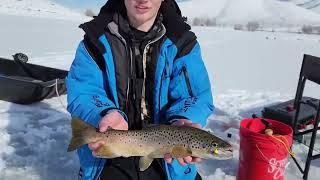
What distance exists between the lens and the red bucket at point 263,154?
328cm

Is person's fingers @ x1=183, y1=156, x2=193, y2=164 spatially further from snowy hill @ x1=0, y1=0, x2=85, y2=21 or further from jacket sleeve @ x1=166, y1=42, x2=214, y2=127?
snowy hill @ x1=0, y1=0, x2=85, y2=21

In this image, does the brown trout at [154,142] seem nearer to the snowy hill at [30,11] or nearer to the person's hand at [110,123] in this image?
the person's hand at [110,123]

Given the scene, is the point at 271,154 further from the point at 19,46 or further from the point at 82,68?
the point at 19,46

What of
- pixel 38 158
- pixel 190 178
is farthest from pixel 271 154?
pixel 38 158

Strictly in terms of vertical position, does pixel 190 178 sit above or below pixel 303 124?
above

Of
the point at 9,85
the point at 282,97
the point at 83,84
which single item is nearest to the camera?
the point at 83,84

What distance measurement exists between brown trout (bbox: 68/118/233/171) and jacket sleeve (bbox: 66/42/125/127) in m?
0.27

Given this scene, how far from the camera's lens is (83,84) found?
111 inches

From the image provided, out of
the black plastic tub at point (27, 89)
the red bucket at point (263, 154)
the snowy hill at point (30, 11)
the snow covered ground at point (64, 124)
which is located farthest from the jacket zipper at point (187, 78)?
the snowy hill at point (30, 11)

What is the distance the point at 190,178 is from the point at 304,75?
176 centimetres

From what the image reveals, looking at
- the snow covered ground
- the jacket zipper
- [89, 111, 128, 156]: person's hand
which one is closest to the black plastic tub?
the snow covered ground

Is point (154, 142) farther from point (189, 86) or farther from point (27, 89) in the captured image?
point (27, 89)

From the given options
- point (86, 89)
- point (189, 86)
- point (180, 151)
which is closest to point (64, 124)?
point (86, 89)

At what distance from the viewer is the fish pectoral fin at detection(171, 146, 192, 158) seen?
2.31 meters
